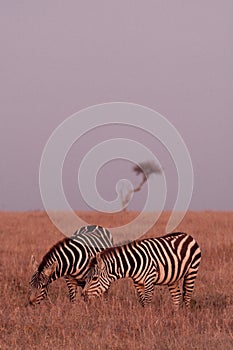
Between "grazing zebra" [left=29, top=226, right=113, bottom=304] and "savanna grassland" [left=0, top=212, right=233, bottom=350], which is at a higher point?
"grazing zebra" [left=29, top=226, right=113, bottom=304]

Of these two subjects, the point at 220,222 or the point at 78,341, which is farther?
the point at 220,222

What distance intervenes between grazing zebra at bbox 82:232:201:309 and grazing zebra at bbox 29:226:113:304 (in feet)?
2.22

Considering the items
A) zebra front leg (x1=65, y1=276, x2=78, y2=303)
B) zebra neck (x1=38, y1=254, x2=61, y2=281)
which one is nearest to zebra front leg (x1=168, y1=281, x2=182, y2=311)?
zebra front leg (x1=65, y1=276, x2=78, y2=303)

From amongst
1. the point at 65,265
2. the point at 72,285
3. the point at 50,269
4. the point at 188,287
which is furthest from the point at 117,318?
the point at 188,287

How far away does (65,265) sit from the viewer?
384 inches

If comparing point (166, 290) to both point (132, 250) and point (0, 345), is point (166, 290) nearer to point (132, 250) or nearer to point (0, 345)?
point (132, 250)

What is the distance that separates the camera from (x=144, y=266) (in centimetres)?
930

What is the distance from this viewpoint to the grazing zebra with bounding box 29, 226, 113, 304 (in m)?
9.20

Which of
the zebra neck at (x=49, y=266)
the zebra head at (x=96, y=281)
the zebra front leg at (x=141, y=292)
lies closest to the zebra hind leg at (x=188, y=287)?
the zebra front leg at (x=141, y=292)

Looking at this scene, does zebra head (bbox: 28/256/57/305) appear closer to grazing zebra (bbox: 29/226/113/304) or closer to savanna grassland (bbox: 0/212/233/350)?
grazing zebra (bbox: 29/226/113/304)

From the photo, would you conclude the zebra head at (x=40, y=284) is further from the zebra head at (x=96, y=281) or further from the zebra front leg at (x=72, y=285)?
the zebra front leg at (x=72, y=285)

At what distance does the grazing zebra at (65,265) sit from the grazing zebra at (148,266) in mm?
677

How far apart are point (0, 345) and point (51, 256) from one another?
2.81 meters

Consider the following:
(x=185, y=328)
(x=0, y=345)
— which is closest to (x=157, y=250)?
(x=185, y=328)
